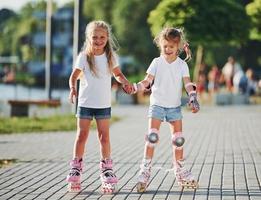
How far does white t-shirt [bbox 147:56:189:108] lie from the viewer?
6922mm

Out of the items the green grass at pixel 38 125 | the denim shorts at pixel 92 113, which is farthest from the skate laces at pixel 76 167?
the green grass at pixel 38 125

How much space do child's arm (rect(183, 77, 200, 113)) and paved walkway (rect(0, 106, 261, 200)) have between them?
2.64 feet

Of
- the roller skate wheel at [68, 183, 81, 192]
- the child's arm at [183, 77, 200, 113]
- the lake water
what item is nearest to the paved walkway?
the roller skate wheel at [68, 183, 81, 192]

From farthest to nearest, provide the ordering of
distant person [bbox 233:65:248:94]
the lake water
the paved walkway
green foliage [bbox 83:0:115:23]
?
green foliage [bbox 83:0:115:23] < the lake water < distant person [bbox 233:65:248:94] < the paved walkway

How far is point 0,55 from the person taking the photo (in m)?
112

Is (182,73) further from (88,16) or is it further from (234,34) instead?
(88,16)

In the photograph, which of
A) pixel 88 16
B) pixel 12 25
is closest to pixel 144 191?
pixel 88 16

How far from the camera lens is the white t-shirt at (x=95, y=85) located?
6863mm

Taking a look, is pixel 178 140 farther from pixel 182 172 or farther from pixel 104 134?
pixel 104 134

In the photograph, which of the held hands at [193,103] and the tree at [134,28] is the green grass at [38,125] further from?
the tree at [134,28]

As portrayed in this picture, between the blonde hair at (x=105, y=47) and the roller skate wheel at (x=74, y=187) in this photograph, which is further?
the blonde hair at (x=105, y=47)

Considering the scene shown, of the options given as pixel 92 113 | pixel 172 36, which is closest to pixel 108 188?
pixel 92 113

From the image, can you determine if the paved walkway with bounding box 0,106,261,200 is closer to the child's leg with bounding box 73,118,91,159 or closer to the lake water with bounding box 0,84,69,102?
the child's leg with bounding box 73,118,91,159

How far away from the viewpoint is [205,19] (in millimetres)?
22953
